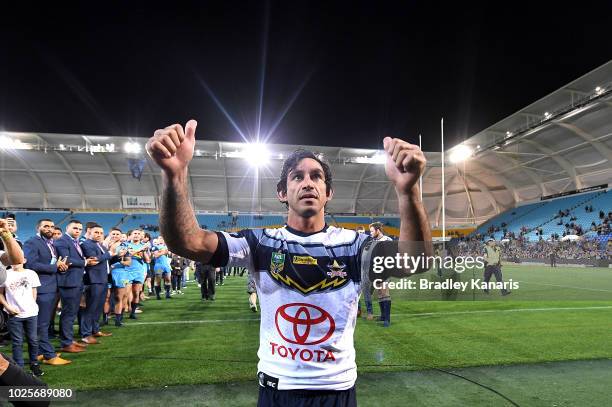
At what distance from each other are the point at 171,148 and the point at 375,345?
18.7 feet

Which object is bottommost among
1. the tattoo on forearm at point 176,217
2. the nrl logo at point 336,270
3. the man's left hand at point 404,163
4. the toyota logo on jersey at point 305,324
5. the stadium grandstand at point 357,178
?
the toyota logo on jersey at point 305,324

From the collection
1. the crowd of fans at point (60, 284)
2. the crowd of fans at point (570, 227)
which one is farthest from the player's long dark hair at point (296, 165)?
the crowd of fans at point (570, 227)

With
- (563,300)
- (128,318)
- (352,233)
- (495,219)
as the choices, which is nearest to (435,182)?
(495,219)

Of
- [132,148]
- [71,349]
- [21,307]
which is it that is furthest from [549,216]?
[21,307]

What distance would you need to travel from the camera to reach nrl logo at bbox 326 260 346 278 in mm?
1806

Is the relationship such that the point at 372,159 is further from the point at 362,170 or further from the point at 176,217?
the point at 176,217

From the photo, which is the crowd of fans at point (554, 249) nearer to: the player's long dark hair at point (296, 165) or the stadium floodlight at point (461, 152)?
the stadium floodlight at point (461, 152)

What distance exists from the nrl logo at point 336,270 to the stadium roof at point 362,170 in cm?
2477

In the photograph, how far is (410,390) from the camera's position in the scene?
4.30m

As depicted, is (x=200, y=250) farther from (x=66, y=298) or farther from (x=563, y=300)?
(x=563, y=300)

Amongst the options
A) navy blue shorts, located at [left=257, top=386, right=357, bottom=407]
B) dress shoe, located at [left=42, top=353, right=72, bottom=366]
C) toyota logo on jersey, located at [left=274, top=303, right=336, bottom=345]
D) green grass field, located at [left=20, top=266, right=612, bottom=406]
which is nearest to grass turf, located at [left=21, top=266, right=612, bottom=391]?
→ green grass field, located at [left=20, top=266, right=612, bottom=406]

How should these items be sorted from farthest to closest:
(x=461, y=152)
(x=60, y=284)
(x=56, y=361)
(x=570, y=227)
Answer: (x=461, y=152), (x=570, y=227), (x=60, y=284), (x=56, y=361)

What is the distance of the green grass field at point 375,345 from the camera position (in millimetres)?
4656

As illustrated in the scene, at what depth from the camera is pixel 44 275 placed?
539cm
